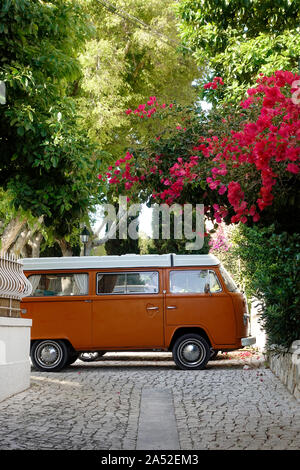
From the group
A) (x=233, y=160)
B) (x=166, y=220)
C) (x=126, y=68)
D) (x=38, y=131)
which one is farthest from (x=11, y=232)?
(x=233, y=160)

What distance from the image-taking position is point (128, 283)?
1515cm

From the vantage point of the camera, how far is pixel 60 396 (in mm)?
10070

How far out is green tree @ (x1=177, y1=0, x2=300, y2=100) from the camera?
13008mm

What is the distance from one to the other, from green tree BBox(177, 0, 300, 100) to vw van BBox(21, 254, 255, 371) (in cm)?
401

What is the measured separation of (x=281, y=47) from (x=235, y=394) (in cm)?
667

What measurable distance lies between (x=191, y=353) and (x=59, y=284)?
3308 millimetres

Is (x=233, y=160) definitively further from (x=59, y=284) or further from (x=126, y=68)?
(x=126, y=68)

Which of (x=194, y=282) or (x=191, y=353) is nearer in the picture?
(x=191, y=353)

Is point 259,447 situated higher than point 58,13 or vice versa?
point 58,13

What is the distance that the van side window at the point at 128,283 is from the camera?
15.0 meters

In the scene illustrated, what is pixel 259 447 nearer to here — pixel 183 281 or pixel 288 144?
pixel 288 144

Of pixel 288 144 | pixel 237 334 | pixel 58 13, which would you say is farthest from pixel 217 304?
pixel 288 144

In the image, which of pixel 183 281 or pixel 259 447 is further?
pixel 183 281

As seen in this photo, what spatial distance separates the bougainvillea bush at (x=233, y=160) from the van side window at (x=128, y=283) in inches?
168
